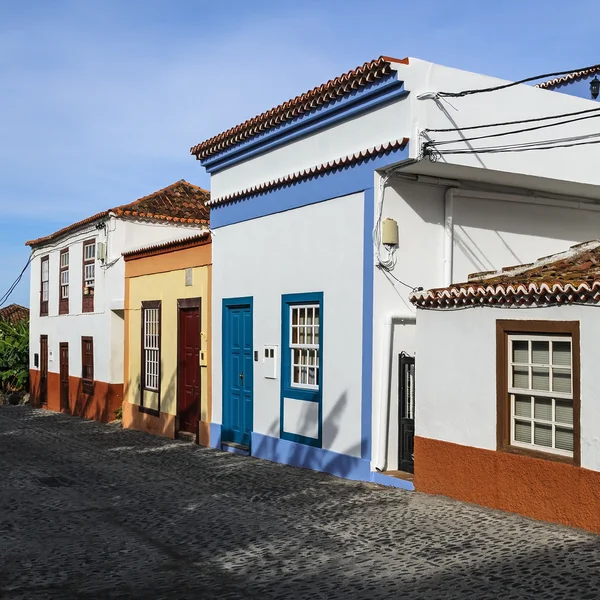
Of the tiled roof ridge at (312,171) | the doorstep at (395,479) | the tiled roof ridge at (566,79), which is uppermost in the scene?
the tiled roof ridge at (566,79)

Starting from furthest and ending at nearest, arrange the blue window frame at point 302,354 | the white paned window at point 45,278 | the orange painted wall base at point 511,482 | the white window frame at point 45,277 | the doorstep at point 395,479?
the white paned window at point 45,278
the white window frame at point 45,277
the blue window frame at point 302,354
the doorstep at point 395,479
the orange painted wall base at point 511,482

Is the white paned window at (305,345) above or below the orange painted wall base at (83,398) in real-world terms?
above

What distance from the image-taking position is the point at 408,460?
400 inches

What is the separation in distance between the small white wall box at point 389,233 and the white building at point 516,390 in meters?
1.15

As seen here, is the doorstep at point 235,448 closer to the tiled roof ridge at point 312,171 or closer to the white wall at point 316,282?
the white wall at point 316,282

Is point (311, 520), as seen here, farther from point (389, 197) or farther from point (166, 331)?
point (166, 331)

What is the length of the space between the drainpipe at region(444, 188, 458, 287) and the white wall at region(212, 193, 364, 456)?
1104 mm

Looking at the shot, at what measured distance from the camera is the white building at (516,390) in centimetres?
742

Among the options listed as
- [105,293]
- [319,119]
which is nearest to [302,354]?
[319,119]

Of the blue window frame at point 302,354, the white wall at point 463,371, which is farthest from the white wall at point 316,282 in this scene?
the white wall at point 463,371

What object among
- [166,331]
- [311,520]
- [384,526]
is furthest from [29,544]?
[166,331]

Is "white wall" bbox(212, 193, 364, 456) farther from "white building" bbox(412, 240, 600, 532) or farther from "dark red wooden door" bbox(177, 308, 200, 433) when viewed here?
"dark red wooden door" bbox(177, 308, 200, 433)

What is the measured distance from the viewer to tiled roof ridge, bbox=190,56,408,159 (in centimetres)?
1006

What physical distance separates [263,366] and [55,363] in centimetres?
1265
